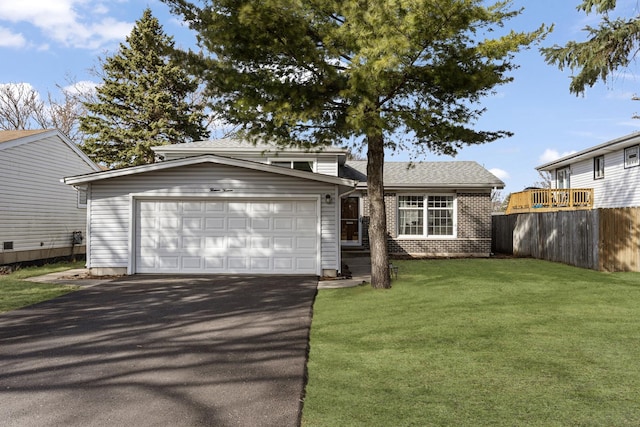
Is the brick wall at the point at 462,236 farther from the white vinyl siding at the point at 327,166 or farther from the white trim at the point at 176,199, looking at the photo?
the white trim at the point at 176,199

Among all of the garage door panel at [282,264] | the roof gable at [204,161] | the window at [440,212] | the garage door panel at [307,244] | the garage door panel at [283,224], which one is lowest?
the garage door panel at [282,264]

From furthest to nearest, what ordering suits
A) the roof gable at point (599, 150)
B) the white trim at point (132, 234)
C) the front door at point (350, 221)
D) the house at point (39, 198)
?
the front door at point (350, 221) → the roof gable at point (599, 150) → the house at point (39, 198) → the white trim at point (132, 234)

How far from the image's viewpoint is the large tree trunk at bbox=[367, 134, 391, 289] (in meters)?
10.0

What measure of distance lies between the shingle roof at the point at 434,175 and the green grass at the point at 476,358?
30.5 ft

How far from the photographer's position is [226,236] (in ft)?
41.7

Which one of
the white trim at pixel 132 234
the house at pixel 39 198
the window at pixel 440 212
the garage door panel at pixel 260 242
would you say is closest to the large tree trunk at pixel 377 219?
the garage door panel at pixel 260 242

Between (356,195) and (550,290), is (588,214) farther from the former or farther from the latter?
(356,195)

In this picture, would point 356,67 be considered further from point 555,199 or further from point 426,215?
point 555,199

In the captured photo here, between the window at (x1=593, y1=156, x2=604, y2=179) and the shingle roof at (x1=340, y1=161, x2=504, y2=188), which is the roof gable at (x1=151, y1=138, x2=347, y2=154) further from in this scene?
the window at (x1=593, y1=156, x2=604, y2=179)

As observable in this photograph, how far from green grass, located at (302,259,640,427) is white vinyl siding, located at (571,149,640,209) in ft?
33.6

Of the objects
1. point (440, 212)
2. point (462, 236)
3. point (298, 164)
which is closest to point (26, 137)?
point (298, 164)

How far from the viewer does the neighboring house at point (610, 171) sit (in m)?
17.3

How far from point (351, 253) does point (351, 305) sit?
10.4 m

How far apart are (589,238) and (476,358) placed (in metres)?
10.3
